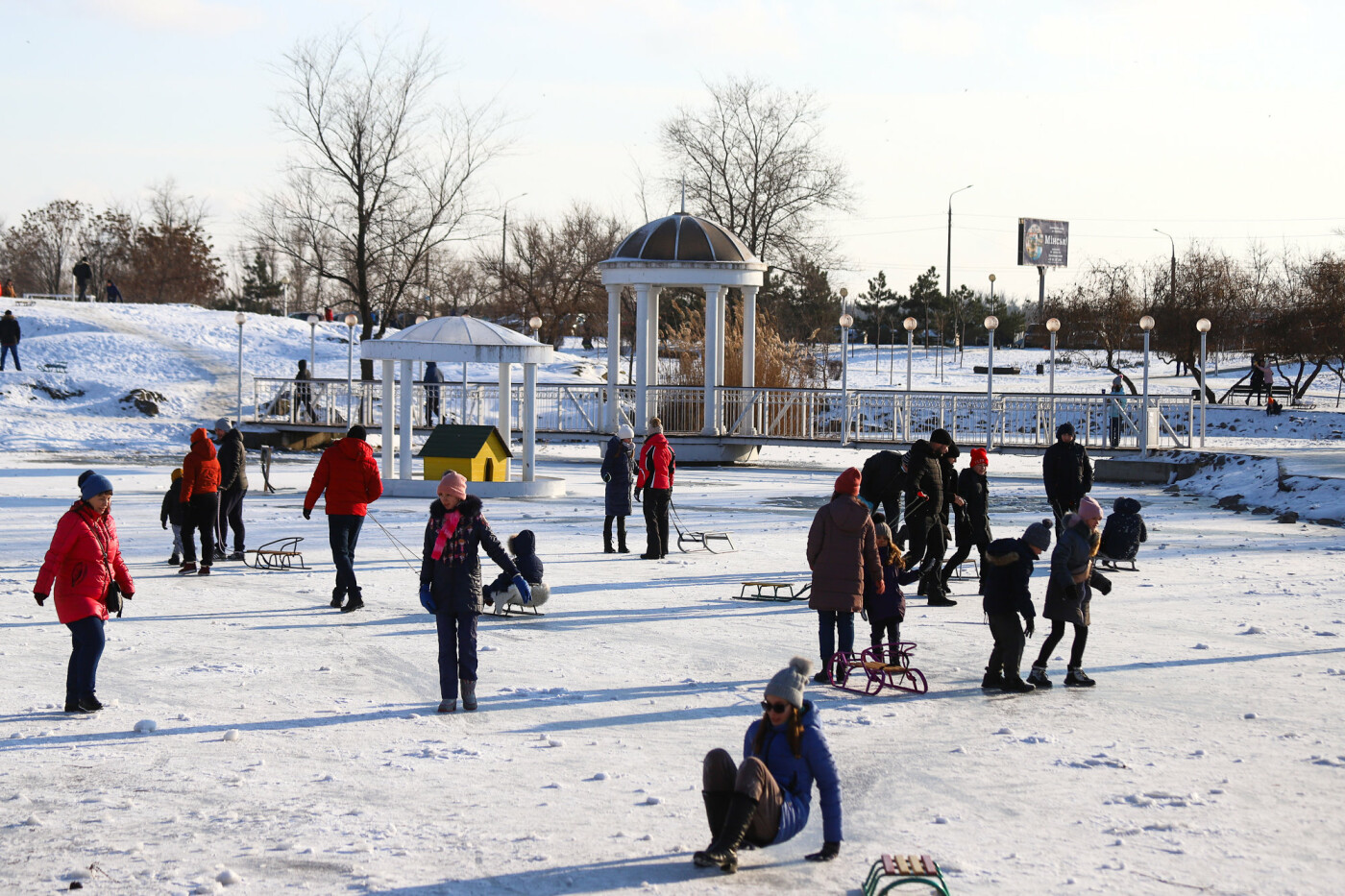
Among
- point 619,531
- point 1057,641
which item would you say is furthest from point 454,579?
point 619,531

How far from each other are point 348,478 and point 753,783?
724 cm

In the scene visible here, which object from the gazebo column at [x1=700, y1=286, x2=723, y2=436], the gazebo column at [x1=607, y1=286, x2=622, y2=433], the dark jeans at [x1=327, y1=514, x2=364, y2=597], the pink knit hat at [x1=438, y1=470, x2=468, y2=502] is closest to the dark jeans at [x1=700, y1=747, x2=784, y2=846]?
the pink knit hat at [x1=438, y1=470, x2=468, y2=502]

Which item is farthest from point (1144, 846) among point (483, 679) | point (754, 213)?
point (754, 213)

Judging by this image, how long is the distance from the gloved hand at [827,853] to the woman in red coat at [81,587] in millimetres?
4687

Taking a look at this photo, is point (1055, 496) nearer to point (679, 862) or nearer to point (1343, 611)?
point (1343, 611)

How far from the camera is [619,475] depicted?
626 inches

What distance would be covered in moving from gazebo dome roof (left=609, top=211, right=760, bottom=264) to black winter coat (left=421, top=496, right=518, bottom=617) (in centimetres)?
2266

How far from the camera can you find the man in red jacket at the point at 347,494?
1160 cm

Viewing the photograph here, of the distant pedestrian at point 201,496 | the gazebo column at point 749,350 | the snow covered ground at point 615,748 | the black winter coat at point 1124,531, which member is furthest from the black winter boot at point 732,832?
the gazebo column at point 749,350

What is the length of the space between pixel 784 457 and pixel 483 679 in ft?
86.0

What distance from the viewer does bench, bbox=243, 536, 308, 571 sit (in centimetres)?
1411

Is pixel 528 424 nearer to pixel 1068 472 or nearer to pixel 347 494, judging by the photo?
pixel 1068 472

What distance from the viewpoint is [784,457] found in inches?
1377

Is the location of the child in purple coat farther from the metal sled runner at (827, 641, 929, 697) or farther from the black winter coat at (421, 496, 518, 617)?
the black winter coat at (421, 496, 518, 617)
